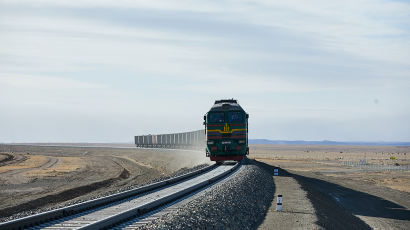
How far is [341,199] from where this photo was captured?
33.8m

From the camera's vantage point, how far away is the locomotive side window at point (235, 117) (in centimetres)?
3762

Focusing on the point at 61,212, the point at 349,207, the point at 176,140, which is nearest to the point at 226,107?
the point at 349,207

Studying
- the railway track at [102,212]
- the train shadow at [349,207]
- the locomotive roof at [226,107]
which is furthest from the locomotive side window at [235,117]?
the railway track at [102,212]

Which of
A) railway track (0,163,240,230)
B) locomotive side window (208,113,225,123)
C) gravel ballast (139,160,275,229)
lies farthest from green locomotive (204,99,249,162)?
railway track (0,163,240,230)

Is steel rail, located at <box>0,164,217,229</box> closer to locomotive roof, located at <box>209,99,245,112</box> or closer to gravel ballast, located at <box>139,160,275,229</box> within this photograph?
gravel ballast, located at <box>139,160,275,229</box>

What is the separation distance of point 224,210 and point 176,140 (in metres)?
66.3

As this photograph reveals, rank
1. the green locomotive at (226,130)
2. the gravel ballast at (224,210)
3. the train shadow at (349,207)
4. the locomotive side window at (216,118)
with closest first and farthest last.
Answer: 1. the gravel ballast at (224,210)
2. the train shadow at (349,207)
3. the green locomotive at (226,130)
4. the locomotive side window at (216,118)

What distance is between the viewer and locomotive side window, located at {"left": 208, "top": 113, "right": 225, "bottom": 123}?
37.8 metres

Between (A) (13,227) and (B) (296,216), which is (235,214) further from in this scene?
(A) (13,227)

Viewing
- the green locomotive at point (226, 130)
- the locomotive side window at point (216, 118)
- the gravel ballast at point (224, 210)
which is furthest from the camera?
the locomotive side window at point (216, 118)

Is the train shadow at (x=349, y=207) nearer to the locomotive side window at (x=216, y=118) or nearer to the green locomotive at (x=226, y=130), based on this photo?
the green locomotive at (x=226, y=130)

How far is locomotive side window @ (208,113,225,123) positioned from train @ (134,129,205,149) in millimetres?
18230

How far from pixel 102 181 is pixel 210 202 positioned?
2718 cm

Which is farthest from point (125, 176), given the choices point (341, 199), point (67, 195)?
point (341, 199)
